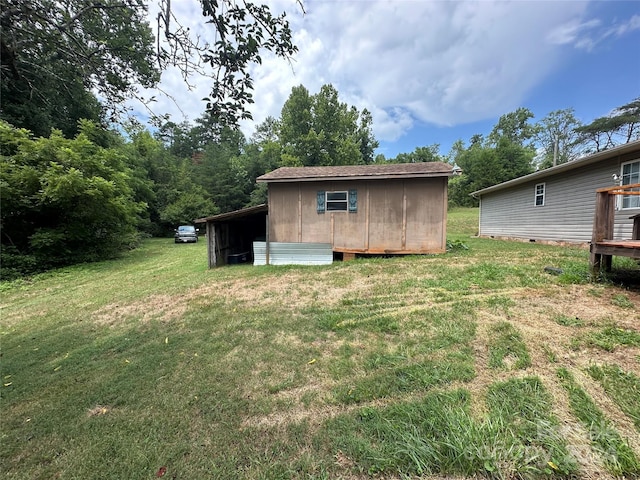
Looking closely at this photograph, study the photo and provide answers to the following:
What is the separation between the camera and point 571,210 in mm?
9188

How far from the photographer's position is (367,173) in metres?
8.73

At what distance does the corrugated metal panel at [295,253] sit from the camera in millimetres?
8805

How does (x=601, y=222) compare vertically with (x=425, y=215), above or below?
below

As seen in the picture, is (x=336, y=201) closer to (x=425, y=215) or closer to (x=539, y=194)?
(x=425, y=215)

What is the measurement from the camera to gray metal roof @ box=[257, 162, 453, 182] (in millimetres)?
8188

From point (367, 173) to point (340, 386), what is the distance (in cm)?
738

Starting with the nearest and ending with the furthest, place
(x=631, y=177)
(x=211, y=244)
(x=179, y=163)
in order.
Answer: (x=631, y=177) → (x=211, y=244) → (x=179, y=163)

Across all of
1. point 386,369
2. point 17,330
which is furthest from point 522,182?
point 17,330

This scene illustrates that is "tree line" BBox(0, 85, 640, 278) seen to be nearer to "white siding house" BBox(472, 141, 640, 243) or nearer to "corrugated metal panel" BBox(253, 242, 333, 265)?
"corrugated metal panel" BBox(253, 242, 333, 265)

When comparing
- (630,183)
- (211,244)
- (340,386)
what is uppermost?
(630,183)

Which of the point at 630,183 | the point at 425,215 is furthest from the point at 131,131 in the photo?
the point at 630,183

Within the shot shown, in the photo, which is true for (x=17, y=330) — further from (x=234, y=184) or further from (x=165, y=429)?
(x=234, y=184)

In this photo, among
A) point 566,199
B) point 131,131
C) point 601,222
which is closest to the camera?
point 131,131

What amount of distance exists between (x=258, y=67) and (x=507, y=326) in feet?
13.0
